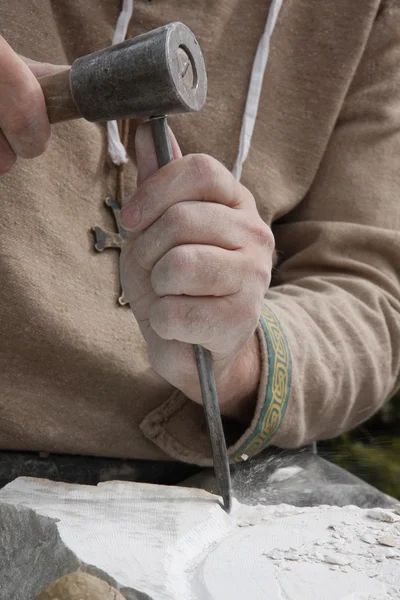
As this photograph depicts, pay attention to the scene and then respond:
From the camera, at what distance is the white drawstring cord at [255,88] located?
1.90 metres

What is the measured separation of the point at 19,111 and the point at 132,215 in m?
0.24

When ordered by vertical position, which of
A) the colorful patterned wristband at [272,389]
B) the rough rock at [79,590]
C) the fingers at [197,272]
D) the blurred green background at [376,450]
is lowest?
the blurred green background at [376,450]

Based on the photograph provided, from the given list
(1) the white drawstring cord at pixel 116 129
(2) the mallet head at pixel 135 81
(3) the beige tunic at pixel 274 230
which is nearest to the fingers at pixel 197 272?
(2) the mallet head at pixel 135 81

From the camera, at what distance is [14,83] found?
1.18 m

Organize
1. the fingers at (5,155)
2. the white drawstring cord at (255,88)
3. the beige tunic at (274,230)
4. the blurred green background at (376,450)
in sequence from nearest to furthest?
the fingers at (5,155) < the beige tunic at (274,230) < the white drawstring cord at (255,88) < the blurred green background at (376,450)

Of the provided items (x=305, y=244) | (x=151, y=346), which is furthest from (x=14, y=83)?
(x=305, y=244)

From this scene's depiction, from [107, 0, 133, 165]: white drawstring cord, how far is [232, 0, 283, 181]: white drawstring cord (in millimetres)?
286

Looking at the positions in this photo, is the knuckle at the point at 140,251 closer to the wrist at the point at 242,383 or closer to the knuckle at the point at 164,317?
the knuckle at the point at 164,317

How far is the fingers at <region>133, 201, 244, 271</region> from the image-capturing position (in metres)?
1.32

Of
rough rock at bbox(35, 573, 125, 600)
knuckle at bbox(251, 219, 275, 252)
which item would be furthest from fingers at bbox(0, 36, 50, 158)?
rough rock at bbox(35, 573, 125, 600)

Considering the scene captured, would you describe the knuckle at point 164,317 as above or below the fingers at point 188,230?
below

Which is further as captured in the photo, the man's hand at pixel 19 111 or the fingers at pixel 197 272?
the fingers at pixel 197 272

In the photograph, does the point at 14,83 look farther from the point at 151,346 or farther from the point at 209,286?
the point at 151,346

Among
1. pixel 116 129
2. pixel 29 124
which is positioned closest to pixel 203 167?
pixel 29 124
